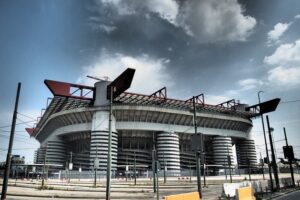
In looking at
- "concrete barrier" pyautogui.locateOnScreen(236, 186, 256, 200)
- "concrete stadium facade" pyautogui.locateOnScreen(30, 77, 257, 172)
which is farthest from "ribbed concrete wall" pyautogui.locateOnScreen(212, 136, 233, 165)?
"concrete barrier" pyautogui.locateOnScreen(236, 186, 256, 200)

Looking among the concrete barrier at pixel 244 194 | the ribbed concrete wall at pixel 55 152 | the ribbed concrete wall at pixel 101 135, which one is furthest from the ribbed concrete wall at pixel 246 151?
the concrete barrier at pixel 244 194

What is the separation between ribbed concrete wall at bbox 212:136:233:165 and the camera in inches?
3296

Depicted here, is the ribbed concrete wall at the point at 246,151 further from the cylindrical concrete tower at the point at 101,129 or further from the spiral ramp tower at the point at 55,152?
the spiral ramp tower at the point at 55,152

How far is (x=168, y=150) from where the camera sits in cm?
7138

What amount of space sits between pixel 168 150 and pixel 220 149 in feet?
67.7

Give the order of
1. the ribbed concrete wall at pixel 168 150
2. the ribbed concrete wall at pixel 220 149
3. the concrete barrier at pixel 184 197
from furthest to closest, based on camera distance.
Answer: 1. the ribbed concrete wall at pixel 220 149
2. the ribbed concrete wall at pixel 168 150
3. the concrete barrier at pixel 184 197

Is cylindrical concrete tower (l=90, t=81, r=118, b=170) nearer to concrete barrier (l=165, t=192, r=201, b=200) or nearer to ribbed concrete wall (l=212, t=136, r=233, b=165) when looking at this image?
ribbed concrete wall (l=212, t=136, r=233, b=165)

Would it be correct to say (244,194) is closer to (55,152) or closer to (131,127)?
(131,127)

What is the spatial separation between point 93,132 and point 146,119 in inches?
530

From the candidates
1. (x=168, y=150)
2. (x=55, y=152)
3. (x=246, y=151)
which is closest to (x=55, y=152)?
(x=55, y=152)

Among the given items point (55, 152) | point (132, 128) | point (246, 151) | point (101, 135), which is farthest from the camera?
point (246, 151)

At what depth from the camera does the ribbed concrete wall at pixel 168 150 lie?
70.5m

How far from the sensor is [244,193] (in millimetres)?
19281

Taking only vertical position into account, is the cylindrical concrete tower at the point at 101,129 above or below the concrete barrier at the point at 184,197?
above
